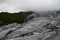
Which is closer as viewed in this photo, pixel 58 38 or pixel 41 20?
pixel 58 38

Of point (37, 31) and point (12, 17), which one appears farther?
point (12, 17)

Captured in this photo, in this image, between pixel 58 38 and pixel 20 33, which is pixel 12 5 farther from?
pixel 58 38

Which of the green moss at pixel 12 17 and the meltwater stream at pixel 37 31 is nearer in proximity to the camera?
A: the meltwater stream at pixel 37 31

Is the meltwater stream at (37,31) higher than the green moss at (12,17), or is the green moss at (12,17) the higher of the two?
the green moss at (12,17)

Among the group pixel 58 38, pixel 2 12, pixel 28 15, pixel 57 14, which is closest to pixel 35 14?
pixel 28 15

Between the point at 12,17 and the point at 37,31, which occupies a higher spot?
the point at 12,17

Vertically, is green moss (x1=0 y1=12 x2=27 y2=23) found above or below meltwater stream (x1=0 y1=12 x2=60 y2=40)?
above

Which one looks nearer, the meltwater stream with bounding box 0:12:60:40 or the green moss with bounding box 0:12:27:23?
the meltwater stream with bounding box 0:12:60:40

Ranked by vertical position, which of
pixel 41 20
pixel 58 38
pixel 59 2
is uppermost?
pixel 59 2
